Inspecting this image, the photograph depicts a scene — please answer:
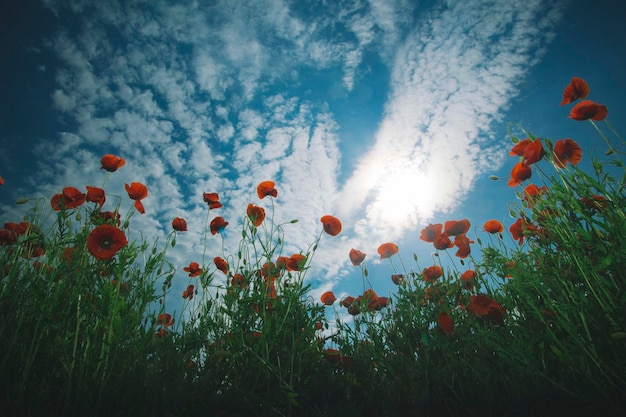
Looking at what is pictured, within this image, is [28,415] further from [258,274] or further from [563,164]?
[563,164]

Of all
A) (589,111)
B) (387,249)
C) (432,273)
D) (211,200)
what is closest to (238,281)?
(211,200)

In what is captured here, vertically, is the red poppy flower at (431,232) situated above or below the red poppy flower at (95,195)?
below

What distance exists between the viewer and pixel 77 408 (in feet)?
5.43

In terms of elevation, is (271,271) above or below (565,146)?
below

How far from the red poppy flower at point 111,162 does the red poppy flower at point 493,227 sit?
417 centimetres

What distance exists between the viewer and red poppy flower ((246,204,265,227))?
298cm

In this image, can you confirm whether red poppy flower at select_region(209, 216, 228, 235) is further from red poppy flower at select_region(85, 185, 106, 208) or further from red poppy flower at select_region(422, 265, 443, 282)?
red poppy flower at select_region(422, 265, 443, 282)

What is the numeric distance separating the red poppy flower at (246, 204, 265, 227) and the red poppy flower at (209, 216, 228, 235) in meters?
0.64

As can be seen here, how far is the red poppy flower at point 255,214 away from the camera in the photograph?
2.98 m

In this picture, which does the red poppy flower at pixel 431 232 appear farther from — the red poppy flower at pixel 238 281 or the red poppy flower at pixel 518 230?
the red poppy flower at pixel 238 281

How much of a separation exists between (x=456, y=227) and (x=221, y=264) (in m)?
2.85

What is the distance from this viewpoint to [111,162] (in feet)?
9.53

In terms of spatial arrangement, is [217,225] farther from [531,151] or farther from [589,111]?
[589,111]

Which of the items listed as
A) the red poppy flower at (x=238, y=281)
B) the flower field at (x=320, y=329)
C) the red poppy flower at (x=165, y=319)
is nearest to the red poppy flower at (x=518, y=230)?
the flower field at (x=320, y=329)
